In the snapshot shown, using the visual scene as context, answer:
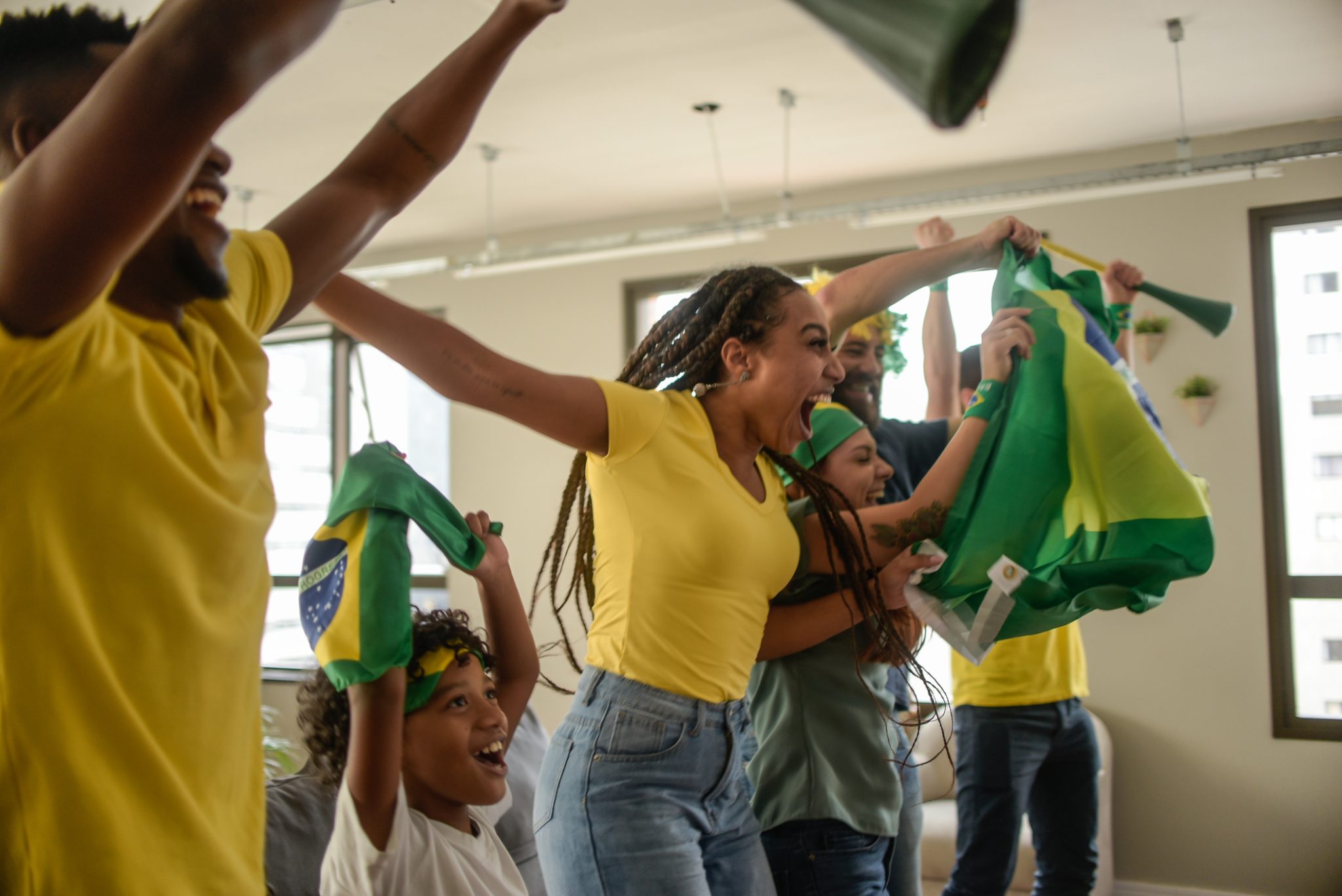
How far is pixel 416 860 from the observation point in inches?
53.2

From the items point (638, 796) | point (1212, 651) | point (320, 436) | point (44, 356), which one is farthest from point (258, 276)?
A: point (320, 436)

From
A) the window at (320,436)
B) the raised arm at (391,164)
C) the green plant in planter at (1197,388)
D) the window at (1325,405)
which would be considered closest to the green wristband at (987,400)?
the raised arm at (391,164)

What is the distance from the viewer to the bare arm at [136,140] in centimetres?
53

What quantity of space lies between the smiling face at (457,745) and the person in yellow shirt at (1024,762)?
1.66 m

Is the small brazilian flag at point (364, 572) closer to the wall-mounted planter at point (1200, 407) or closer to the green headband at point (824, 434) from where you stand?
the green headband at point (824, 434)

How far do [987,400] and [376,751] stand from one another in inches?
50.3

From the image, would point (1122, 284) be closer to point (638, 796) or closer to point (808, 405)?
point (808, 405)

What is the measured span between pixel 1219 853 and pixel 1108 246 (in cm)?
272

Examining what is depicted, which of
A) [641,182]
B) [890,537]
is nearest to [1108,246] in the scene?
[641,182]

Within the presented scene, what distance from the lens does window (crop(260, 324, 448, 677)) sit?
6613mm

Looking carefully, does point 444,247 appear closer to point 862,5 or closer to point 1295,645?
point 1295,645

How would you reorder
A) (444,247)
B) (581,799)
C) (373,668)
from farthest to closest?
(444,247) < (581,799) < (373,668)

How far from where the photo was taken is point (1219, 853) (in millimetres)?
4605

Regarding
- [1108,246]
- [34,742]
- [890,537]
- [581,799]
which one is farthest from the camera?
[1108,246]
